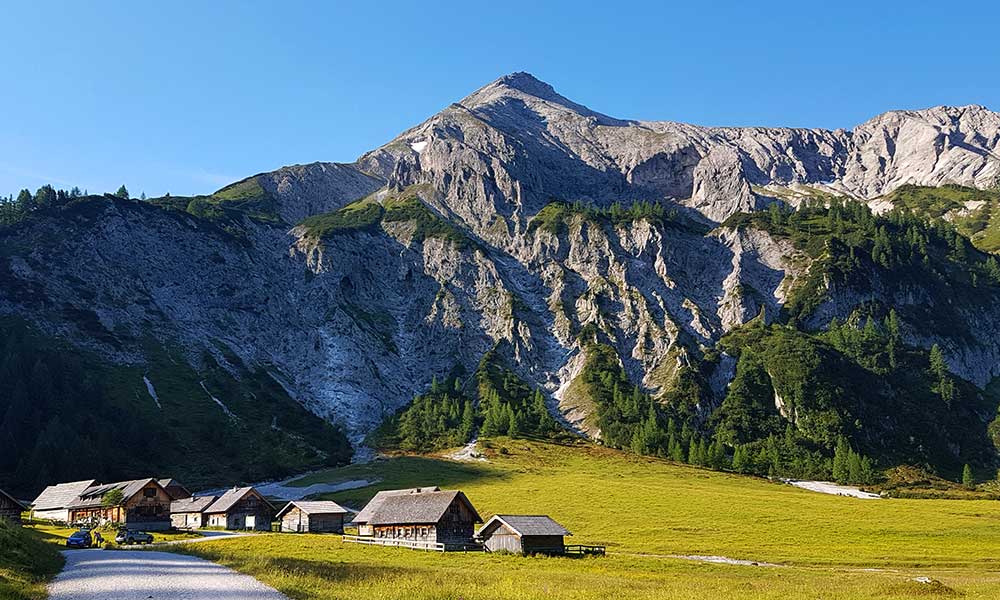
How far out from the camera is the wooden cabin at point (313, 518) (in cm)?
10338

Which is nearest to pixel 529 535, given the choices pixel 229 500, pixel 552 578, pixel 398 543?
pixel 398 543

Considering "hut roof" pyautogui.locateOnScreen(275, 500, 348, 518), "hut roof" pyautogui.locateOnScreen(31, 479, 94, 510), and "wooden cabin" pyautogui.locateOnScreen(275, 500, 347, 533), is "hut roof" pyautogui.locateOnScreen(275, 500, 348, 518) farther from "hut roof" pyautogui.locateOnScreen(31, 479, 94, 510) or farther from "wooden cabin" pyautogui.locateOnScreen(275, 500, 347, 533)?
"hut roof" pyautogui.locateOnScreen(31, 479, 94, 510)

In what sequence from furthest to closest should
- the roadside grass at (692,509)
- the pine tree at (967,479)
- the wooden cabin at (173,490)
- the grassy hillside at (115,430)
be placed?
1. the pine tree at (967,479)
2. the grassy hillside at (115,430)
3. the wooden cabin at (173,490)
4. the roadside grass at (692,509)

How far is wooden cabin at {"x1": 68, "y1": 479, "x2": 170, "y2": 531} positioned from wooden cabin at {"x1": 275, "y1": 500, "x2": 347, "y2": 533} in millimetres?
17805

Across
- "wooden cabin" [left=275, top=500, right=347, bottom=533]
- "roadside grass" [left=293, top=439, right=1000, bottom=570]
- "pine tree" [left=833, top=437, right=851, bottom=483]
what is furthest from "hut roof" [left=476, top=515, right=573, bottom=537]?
"pine tree" [left=833, top=437, right=851, bottom=483]

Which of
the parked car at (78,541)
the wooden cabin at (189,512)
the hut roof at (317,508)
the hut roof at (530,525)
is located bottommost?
the wooden cabin at (189,512)

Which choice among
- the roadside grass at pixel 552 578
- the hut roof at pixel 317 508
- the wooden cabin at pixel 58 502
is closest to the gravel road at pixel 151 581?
the roadside grass at pixel 552 578

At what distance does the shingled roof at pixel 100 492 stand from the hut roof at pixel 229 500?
30.9ft

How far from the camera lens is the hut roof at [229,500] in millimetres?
106875

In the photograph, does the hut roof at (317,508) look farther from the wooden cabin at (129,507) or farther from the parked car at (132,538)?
the parked car at (132,538)

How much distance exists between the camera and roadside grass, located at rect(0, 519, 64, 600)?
1285 inches

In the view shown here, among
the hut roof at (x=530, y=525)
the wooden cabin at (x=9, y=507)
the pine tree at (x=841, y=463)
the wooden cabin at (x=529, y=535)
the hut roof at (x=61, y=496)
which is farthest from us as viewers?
the pine tree at (x=841, y=463)

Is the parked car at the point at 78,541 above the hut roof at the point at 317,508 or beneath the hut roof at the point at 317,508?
above

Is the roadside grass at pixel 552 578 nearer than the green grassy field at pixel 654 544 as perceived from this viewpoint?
Yes
